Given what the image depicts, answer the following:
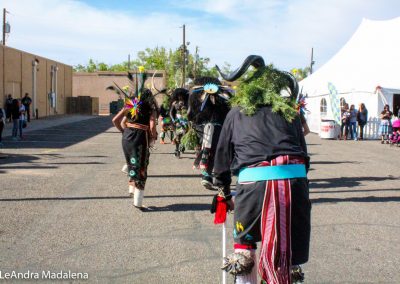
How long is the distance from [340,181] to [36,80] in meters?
32.2

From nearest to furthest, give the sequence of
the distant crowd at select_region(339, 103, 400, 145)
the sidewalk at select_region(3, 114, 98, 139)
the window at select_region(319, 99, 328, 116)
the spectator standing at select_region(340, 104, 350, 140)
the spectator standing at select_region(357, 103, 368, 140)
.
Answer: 1. the distant crowd at select_region(339, 103, 400, 145)
2. the spectator standing at select_region(357, 103, 368, 140)
3. the spectator standing at select_region(340, 104, 350, 140)
4. the sidewalk at select_region(3, 114, 98, 139)
5. the window at select_region(319, 99, 328, 116)

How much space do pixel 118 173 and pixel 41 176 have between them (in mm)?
1582

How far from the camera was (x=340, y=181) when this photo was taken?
10273 millimetres

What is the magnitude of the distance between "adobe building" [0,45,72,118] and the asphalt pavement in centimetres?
2144

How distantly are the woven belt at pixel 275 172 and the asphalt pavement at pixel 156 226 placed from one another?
1630mm

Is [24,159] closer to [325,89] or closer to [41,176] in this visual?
[41,176]

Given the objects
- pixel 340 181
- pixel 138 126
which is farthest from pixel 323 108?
pixel 138 126

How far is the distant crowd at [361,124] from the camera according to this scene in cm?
2038

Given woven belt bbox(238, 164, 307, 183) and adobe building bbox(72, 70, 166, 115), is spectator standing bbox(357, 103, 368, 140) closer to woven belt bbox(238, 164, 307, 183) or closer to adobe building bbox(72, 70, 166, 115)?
woven belt bbox(238, 164, 307, 183)

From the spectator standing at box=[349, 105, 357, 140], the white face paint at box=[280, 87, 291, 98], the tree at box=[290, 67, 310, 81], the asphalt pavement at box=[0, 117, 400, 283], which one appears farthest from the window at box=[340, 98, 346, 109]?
the white face paint at box=[280, 87, 291, 98]

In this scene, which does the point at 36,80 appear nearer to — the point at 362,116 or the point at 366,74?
the point at 366,74

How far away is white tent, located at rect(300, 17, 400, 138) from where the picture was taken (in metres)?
22.8

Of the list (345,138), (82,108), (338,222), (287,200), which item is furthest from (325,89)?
(82,108)

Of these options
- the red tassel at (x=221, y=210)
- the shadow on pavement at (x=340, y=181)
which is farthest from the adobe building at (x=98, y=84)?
the red tassel at (x=221, y=210)
